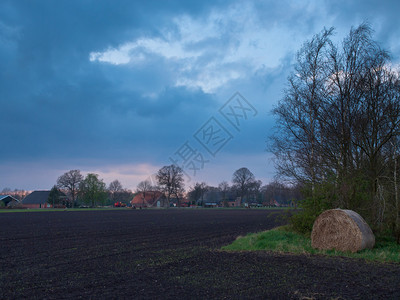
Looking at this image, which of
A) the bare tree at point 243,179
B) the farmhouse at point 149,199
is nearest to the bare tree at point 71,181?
the farmhouse at point 149,199

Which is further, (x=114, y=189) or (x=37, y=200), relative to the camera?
(x=114, y=189)

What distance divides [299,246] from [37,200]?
114829 millimetres

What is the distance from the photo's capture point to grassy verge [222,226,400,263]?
35.4 ft

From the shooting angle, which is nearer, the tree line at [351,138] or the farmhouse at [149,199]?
the tree line at [351,138]

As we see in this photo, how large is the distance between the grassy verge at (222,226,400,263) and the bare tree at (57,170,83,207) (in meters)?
97.9

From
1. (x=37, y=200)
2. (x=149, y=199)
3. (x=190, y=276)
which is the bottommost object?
(x=190, y=276)

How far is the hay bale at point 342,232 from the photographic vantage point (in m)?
11.4

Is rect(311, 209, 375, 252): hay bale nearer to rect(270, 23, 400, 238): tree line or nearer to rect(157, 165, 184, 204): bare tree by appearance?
rect(270, 23, 400, 238): tree line

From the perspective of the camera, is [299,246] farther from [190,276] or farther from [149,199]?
[149,199]

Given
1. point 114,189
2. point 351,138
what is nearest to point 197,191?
point 114,189

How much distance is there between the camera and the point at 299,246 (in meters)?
12.9

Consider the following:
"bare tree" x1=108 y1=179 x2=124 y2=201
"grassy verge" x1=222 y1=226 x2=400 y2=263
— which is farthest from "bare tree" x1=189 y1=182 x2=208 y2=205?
"grassy verge" x1=222 y1=226 x2=400 y2=263

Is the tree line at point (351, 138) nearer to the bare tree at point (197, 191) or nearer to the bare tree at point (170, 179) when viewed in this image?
the bare tree at point (170, 179)

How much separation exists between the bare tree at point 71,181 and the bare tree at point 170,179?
2432 cm
